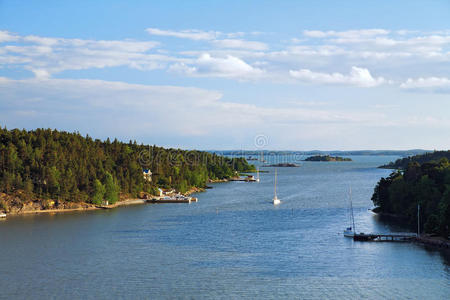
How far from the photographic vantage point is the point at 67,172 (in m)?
88.8

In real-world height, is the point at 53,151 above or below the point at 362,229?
above

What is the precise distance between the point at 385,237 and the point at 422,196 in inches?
445

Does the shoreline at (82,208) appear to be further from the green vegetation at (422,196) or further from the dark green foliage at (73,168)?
the green vegetation at (422,196)

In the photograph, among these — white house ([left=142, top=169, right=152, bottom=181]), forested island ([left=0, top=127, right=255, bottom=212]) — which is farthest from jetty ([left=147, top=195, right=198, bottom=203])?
white house ([left=142, top=169, right=152, bottom=181])

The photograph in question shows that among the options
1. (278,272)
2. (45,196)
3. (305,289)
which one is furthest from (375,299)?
(45,196)

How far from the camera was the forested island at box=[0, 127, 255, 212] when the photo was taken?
8300 centimetres

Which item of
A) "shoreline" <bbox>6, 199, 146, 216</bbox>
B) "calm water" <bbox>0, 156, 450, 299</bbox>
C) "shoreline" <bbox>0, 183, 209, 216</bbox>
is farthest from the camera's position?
"shoreline" <bbox>6, 199, 146, 216</bbox>

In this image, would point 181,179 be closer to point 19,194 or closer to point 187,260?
point 19,194

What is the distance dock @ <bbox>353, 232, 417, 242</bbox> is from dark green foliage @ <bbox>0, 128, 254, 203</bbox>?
4843 centimetres

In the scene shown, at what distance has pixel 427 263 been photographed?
47.0 m

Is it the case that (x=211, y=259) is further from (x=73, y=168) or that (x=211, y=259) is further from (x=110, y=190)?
(x=73, y=168)

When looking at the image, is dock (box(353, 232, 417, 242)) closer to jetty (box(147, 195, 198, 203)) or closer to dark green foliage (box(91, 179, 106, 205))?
dark green foliage (box(91, 179, 106, 205))

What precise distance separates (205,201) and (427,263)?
5972 centimetres

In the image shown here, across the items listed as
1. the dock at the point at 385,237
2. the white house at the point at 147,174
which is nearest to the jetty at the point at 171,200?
the white house at the point at 147,174
